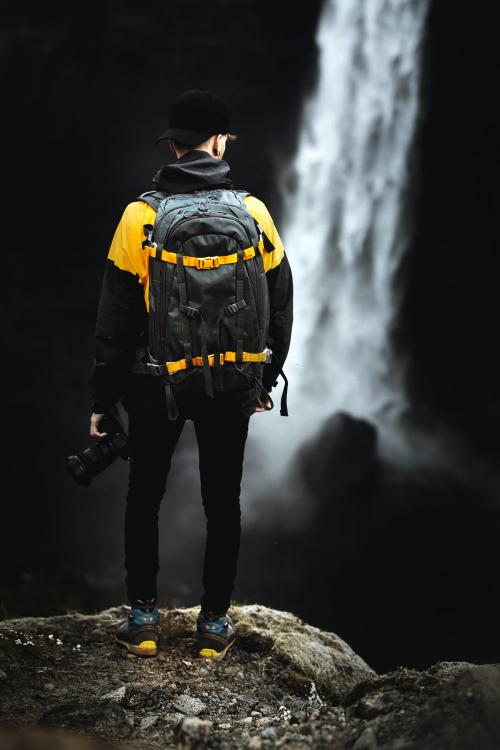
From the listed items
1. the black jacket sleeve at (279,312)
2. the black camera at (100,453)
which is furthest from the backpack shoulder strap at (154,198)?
the black camera at (100,453)

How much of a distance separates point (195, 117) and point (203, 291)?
61cm

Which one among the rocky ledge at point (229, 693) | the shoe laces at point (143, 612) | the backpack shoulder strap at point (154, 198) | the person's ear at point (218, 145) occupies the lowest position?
the rocky ledge at point (229, 693)

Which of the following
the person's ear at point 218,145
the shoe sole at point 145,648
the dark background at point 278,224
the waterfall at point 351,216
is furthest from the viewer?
the waterfall at point 351,216

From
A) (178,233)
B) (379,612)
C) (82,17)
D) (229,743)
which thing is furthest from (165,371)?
(82,17)

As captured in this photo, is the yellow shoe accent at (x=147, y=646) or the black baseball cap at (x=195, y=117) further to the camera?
the yellow shoe accent at (x=147, y=646)

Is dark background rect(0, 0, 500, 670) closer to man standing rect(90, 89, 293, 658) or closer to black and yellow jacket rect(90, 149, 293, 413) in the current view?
man standing rect(90, 89, 293, 658)

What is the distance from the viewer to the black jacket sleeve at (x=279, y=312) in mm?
2705

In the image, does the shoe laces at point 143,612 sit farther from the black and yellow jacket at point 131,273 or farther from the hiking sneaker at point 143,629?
the black and yellow jacket at point 131,273

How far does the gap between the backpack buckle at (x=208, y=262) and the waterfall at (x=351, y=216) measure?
676cm

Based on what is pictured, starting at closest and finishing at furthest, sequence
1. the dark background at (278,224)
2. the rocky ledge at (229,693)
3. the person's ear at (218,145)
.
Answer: the rocky ledge at (229,693) < the person's ear at (218,145) < the dark background at (278,224)

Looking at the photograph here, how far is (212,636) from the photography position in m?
2.90

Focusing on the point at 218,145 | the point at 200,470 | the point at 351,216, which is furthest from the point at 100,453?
the point at 351,216

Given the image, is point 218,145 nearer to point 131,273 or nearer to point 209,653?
point 131,273

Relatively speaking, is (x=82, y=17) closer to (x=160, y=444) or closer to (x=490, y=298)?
(x=490, y=298)
